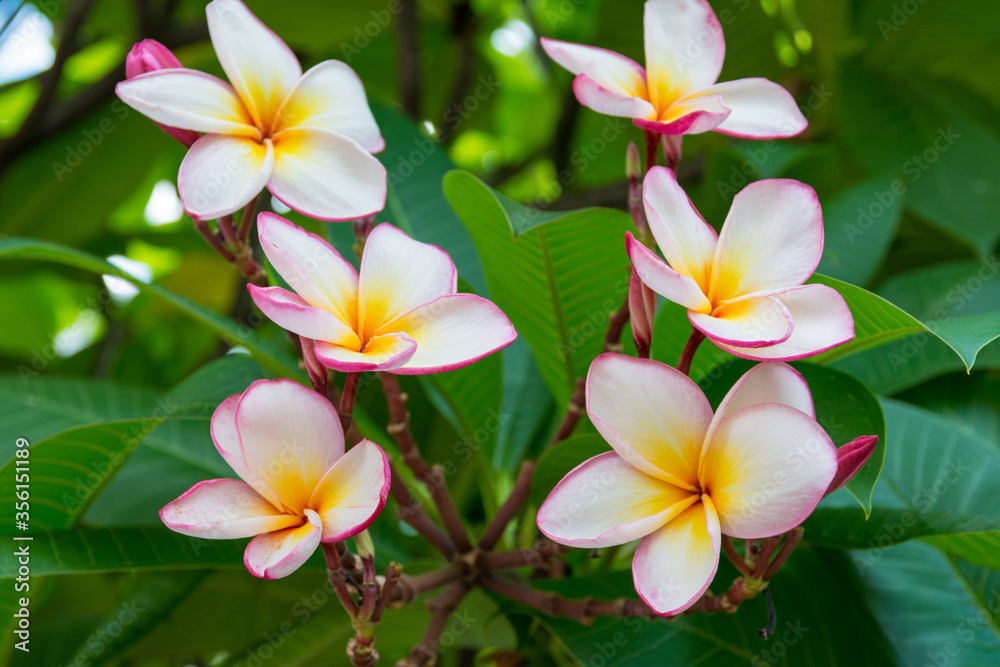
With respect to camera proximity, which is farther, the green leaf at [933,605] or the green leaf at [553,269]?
the green leaf at [933,605]

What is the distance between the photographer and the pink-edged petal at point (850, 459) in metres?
0.48

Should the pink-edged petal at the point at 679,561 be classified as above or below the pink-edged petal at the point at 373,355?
below

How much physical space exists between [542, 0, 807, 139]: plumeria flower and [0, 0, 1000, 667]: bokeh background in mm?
220

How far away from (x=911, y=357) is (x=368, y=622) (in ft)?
2.31

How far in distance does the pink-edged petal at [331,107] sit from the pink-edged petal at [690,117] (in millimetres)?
216

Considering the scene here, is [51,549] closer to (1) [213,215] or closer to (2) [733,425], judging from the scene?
(1) [213,215]

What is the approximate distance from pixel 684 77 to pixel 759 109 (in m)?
0.07

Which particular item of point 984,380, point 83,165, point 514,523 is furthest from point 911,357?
point 83,165

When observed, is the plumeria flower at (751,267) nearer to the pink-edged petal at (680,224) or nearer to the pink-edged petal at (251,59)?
the pink-edged petal at (680,224)

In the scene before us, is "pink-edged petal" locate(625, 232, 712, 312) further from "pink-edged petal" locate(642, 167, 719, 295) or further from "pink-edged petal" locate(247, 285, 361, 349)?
"pink-edged petal" locate(247, 285, 361, 349)

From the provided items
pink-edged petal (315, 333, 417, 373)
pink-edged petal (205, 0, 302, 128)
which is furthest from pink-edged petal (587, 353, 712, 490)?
pink-edged petal (205, 0, 302, 128)

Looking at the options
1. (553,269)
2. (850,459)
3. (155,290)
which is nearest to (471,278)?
(553,269)

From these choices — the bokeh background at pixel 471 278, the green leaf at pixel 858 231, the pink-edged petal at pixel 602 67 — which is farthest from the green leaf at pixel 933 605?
the pink-edged petal at pixel 602 67

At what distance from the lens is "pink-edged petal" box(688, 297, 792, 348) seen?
471 mm
